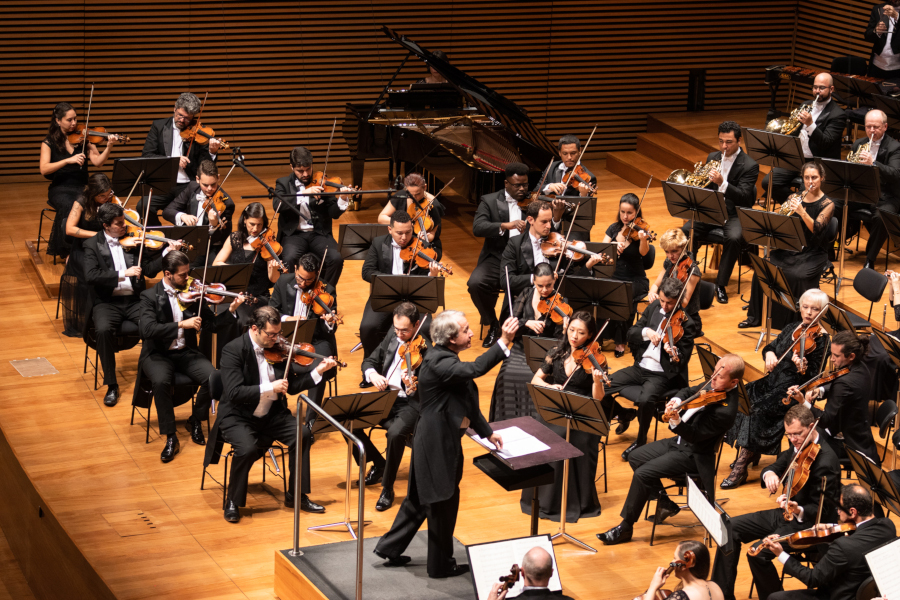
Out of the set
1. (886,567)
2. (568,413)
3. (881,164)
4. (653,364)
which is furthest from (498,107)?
(886,567)

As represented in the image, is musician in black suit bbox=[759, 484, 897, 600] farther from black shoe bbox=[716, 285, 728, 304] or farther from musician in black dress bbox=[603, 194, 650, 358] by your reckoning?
black shoe bbox=[716, 285, 728, 304]

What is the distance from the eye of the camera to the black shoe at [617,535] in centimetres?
633

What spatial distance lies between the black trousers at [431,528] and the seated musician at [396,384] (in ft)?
3.47

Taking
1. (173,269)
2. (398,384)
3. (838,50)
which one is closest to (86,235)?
(173,269)

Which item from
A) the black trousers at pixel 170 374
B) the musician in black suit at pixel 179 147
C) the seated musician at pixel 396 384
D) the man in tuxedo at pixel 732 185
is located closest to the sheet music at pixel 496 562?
the seated musician at pixel 396 384

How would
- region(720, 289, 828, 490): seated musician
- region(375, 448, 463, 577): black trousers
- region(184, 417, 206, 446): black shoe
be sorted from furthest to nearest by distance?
region(184, 417, 206, 446): black shoe, region(720, 289, 828, 490): seated musician, region(375, 448, 463, 577): black trousers

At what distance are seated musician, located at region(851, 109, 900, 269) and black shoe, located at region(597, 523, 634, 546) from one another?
3.68 metres

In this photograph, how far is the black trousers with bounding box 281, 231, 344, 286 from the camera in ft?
28.4

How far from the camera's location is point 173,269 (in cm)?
712

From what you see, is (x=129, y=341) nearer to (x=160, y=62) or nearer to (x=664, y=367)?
(x=664, y=367)

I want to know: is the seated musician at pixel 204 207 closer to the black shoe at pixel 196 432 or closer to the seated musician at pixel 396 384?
the black shoe at pixel 196 432

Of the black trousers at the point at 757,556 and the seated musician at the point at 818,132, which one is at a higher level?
the seated musician at the point at 818,132

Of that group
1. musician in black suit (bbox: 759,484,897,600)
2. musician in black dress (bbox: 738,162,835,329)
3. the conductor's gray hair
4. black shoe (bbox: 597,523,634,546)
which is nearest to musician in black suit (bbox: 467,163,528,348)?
musician in black dress (bbox: 738,162,835,329)

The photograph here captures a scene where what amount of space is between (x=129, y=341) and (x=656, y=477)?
380cm
